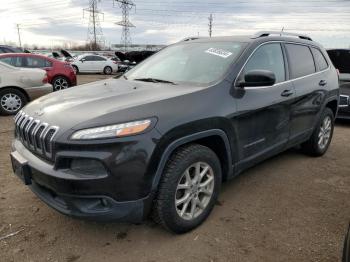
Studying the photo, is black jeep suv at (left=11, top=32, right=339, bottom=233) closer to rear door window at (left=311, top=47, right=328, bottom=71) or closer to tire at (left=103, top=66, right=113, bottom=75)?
rear door window at (left=311, top=47, right=328, bottom=71)

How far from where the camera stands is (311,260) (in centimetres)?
284

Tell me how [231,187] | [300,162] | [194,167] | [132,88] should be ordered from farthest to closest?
[300,162] < [231,187] < [132,88] < [194,167]

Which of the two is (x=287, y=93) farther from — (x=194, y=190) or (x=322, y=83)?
(x=194, y=190)

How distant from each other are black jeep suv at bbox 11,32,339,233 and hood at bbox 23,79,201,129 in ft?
0.03

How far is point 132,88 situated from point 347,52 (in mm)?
7090

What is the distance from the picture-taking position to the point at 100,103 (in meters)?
2.95

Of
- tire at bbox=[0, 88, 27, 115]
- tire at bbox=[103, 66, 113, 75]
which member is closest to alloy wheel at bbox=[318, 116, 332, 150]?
tire at bbox=[0, 88, 27, 115]

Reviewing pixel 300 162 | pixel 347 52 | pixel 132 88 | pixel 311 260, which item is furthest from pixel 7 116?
pixel 347 52

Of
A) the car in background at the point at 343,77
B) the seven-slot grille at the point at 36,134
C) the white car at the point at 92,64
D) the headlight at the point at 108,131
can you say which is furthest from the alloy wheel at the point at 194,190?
the white car at the point at 92,64

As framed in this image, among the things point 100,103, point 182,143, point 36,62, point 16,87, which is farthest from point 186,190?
point 36,62

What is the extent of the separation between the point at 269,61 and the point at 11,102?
6.42 metres

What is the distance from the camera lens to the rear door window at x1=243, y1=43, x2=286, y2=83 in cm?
374

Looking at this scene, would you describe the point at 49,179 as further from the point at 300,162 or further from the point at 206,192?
the point at 300,162

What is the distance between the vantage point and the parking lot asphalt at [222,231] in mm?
2902
